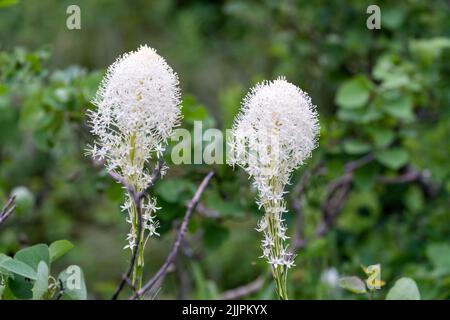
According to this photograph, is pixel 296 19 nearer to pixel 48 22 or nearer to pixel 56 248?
pixel 48 22

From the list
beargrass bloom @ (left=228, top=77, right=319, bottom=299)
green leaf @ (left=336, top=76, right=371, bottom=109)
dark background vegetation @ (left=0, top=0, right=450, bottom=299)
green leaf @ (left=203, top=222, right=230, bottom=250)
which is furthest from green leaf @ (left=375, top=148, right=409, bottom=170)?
beargrass bloom @ (left=228, top=77, right=319, bottom=299)

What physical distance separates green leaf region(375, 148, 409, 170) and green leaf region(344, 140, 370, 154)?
0.03 metres

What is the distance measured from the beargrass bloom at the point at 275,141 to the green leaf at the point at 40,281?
0.23 metres

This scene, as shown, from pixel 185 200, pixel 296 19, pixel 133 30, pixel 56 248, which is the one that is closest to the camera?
pixel 56 248

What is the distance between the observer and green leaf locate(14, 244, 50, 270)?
2.35 feet

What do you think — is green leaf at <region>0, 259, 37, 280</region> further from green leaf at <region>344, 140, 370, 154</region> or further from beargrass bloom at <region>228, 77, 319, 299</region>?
green leaf at <region>344, 140, 370, 154</region>

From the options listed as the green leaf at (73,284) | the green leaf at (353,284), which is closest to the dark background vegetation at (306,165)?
the green leaf at (353,284)

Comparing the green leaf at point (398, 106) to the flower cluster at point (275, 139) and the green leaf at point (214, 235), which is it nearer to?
the green leaf at point (214, 235)

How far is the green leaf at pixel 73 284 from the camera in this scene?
2.29 ft

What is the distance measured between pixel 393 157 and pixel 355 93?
18 centimetres

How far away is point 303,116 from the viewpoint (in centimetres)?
62

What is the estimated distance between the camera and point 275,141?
61 cm
